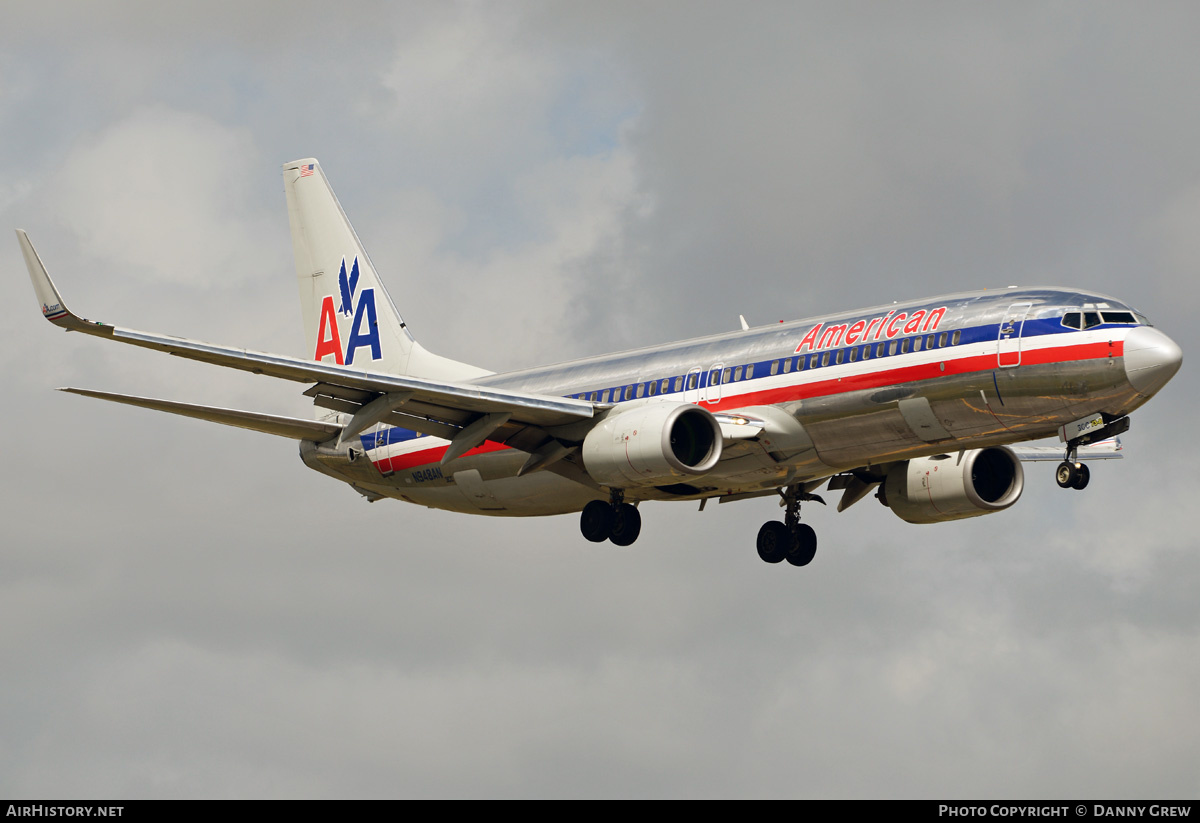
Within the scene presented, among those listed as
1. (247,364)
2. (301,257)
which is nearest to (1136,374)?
(247,364)

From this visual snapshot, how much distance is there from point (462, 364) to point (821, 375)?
16152mm

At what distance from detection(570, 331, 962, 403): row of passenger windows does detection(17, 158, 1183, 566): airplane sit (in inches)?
1.7

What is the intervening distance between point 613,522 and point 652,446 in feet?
15.8

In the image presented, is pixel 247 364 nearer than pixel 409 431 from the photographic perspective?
Yes

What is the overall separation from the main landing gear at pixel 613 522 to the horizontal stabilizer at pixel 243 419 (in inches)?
330

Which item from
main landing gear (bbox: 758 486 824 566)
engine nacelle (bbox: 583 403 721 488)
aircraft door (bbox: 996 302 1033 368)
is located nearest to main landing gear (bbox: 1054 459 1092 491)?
aircraft door (bbox: 996 302 1033 368)

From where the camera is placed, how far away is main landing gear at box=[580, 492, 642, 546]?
4341 cm

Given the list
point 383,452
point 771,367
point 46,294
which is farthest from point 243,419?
point 771,367

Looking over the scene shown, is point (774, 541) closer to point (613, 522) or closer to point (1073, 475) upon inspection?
point (613, 522)

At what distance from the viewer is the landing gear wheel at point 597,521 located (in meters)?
43.4

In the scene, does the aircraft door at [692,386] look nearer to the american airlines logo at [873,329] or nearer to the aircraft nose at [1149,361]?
the american airlines logo at [873,329]

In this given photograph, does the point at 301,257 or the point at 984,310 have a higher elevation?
the point at 301,257

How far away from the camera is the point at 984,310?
1490 inches
